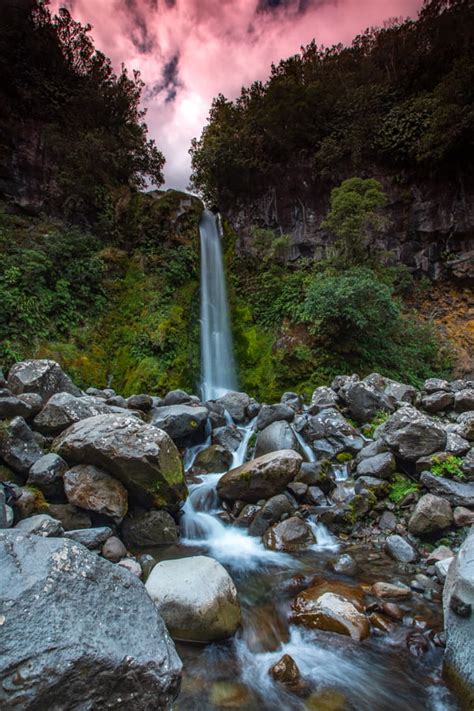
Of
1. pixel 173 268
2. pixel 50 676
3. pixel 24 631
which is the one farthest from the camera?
pixel 173 268

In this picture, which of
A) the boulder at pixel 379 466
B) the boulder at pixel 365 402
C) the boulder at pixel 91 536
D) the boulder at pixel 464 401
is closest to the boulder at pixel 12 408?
the boulder at pixel 91 536

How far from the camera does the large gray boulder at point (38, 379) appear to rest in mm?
6004

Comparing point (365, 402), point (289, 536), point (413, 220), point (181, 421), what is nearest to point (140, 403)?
point (181, 421)

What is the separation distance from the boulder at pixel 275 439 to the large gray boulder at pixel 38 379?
377 cm

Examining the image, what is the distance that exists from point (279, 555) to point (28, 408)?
4.18 meters

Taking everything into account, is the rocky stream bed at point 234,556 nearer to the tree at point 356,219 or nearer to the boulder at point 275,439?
the boulder at point 275,439

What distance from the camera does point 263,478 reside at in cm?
545

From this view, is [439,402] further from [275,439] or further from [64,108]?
[64,108]

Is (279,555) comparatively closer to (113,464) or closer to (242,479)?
(242,479)

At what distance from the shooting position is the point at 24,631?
173 cm

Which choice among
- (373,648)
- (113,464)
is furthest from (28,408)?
(373,648)

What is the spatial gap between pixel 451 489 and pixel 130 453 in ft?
14.3

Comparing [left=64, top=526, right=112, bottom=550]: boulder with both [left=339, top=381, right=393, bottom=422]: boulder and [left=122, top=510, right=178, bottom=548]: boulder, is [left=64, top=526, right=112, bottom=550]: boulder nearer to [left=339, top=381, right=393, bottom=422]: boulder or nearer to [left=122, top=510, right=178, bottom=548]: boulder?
[left=122, top=510, right=178, bottom=548]: boulder

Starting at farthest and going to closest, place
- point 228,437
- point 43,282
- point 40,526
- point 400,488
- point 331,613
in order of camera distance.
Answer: point 43,282, point 228,437, point 400,488, point 40,526, point 331,613
